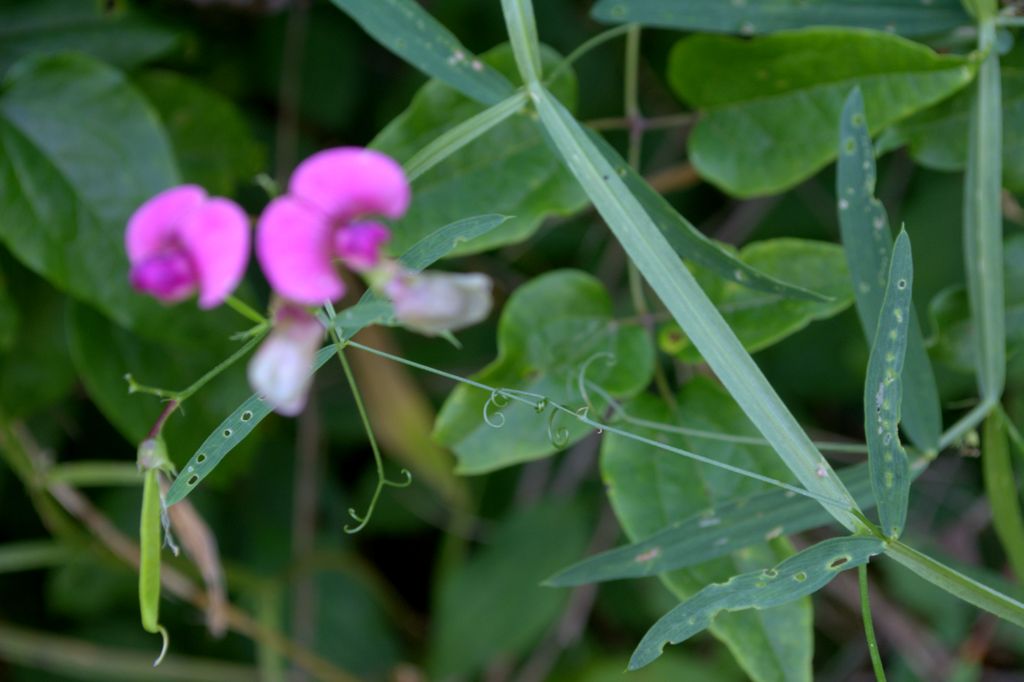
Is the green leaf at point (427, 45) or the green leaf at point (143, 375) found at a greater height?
the green leaf at point (427, 45)

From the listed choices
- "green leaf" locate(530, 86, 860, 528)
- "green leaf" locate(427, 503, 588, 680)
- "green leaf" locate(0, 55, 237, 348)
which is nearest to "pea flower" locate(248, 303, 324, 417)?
"green leaf" locate(530, 86, 860, 528)

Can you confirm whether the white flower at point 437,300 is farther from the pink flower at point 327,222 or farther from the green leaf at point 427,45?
the green leaf at point 427,45

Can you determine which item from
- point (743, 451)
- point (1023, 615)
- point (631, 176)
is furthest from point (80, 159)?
point (1023, 615)

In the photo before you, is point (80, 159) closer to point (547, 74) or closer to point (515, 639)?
point (547, 74)

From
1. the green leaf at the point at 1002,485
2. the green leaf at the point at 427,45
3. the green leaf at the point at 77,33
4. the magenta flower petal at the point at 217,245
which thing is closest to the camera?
the magenta flower petal at the point at 217,245

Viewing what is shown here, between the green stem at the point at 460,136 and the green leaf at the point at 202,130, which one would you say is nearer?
the green stem at the point at 460,136

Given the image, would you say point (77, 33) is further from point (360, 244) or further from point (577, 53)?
point (360, 244)

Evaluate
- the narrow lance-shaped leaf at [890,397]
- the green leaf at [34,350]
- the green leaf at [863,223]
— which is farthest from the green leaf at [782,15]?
the green leaf at [34,350]

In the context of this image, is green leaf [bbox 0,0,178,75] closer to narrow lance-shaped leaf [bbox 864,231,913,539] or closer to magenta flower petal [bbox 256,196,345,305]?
magenta flower petal [bbox 256,196,345,305]
